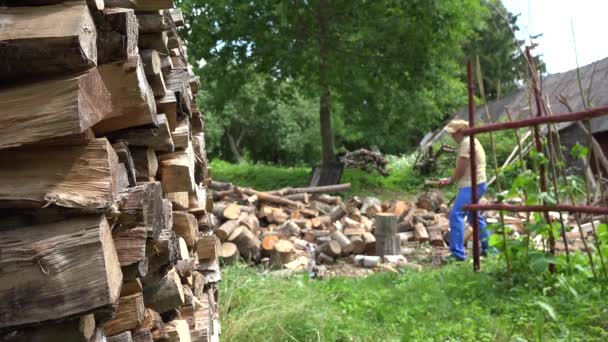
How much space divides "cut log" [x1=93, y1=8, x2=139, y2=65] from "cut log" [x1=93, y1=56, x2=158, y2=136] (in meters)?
0.03

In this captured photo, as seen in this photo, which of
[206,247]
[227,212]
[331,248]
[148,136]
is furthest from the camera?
[331,248]

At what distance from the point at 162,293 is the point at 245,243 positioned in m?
4.04

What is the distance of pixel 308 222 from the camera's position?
7617 mm

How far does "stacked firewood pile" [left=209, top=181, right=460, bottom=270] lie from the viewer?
613 cm

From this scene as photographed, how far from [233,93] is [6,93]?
12.0m

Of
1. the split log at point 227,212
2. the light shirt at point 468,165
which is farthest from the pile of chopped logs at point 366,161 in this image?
the light shirt at point 468,165

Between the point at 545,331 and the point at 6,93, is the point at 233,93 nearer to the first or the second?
the point at 545,331

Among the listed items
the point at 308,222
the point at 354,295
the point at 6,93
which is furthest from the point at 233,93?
the point at 6,93

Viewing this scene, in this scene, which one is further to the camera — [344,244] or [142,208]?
[344,244]

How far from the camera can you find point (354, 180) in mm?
12789

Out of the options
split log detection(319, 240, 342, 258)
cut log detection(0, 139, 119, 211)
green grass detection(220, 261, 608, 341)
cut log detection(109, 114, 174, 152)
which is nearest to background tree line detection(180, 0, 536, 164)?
split log detection(319, 240, 342, 258)

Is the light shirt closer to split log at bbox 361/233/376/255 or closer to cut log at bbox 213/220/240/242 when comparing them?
split log at bbox 361/233/376/255

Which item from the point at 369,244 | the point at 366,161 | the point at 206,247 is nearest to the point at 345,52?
the point at 366,161

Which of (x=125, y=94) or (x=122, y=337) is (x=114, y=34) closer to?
(x=125, y=94)
